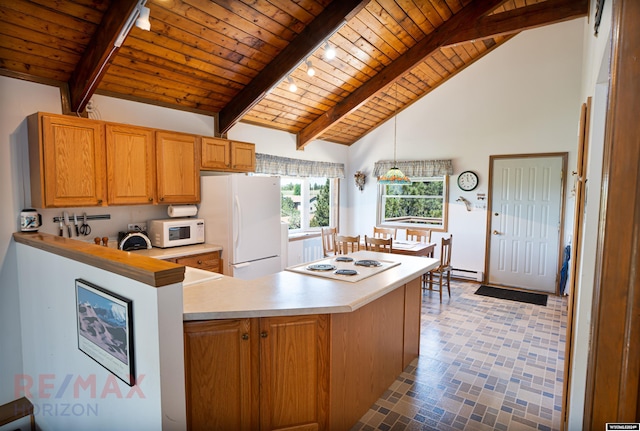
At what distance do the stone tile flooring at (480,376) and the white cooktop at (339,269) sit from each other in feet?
3.02

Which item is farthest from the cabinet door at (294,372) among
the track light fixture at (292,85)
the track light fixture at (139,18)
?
the track light fixture at (292,85)

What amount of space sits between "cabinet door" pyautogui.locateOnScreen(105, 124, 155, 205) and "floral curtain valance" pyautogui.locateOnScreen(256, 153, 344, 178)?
1727 mm

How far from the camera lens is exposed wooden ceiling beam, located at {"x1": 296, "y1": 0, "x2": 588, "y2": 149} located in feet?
12.0

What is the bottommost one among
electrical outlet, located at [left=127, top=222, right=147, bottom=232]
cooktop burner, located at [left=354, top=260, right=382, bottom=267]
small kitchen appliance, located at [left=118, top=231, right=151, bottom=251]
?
cooktop burner, located at [left=354, top=260, right=382, bottom=267]

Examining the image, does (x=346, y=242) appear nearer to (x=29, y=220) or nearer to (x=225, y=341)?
(x=225, y=341)

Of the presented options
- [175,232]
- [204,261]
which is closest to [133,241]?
[175,232]

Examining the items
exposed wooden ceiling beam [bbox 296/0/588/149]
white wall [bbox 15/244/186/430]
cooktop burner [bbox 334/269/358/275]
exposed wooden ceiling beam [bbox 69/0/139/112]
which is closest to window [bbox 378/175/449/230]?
exposed wooden ceiling beam [bbox 296/0/588/149]

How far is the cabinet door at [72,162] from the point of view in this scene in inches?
112

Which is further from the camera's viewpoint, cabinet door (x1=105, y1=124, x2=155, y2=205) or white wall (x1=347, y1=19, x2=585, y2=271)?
white wall (x1=347, y1=19, x2=585, y2=271)

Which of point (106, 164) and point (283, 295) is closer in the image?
point (283, 295)

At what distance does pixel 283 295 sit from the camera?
2.03 metres

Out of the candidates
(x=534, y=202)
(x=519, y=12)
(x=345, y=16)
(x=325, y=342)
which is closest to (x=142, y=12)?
(x=345, y=16)

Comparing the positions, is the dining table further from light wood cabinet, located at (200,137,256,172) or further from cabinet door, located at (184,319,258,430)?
cabinet door, located at (184,319,258,430)

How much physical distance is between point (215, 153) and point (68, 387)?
8.75 feet
